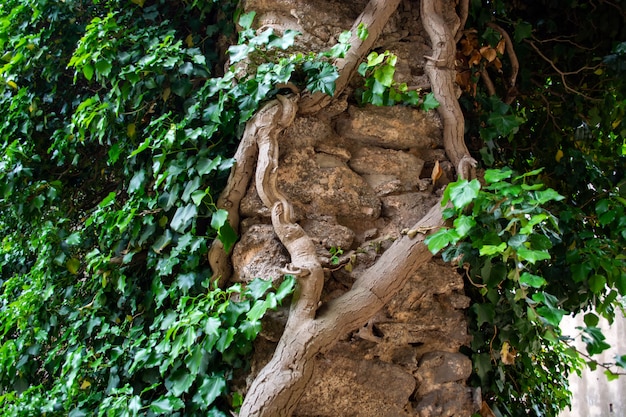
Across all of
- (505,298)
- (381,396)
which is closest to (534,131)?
(505,298)

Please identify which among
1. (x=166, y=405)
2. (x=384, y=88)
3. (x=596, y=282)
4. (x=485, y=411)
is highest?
(x=384, y=88)

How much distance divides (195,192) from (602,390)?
5108 millimetres

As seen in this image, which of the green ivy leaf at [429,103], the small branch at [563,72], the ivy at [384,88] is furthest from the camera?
the small branch at [563,72]

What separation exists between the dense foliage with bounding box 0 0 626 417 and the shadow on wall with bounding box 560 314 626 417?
3221 mm

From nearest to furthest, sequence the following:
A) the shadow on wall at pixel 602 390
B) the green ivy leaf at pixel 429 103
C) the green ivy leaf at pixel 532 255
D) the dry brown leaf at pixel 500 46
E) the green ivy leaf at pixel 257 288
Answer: the green ivy leaf at pixel 532 255, the green ivy leaf at pixel 257 288, the green ivy leaf at pixel 429 103, the dry brown leaf at pixel 500 46, the shadow on wall at pixel 602 390

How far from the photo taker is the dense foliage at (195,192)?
1.58 meters

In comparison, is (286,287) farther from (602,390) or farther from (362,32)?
(602,390)

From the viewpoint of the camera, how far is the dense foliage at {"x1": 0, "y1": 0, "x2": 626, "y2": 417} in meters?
1.58

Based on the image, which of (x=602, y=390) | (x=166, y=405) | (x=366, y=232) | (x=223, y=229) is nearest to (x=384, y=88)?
(x=366, y=232)

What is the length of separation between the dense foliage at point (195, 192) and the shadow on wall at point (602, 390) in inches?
127

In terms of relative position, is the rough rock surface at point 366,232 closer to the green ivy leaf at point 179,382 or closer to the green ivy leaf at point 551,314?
the green ivy leaf at point 179,382

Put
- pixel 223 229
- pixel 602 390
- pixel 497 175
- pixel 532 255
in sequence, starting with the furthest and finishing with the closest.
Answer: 1. pixel 602 390
2. pixel 223 229
3. pixel 497 175
4. pixel 532 255

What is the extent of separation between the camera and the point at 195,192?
5.49 ft

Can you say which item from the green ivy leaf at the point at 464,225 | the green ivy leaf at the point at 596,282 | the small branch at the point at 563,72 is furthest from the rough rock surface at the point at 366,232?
the small branch at the point at 563,72
